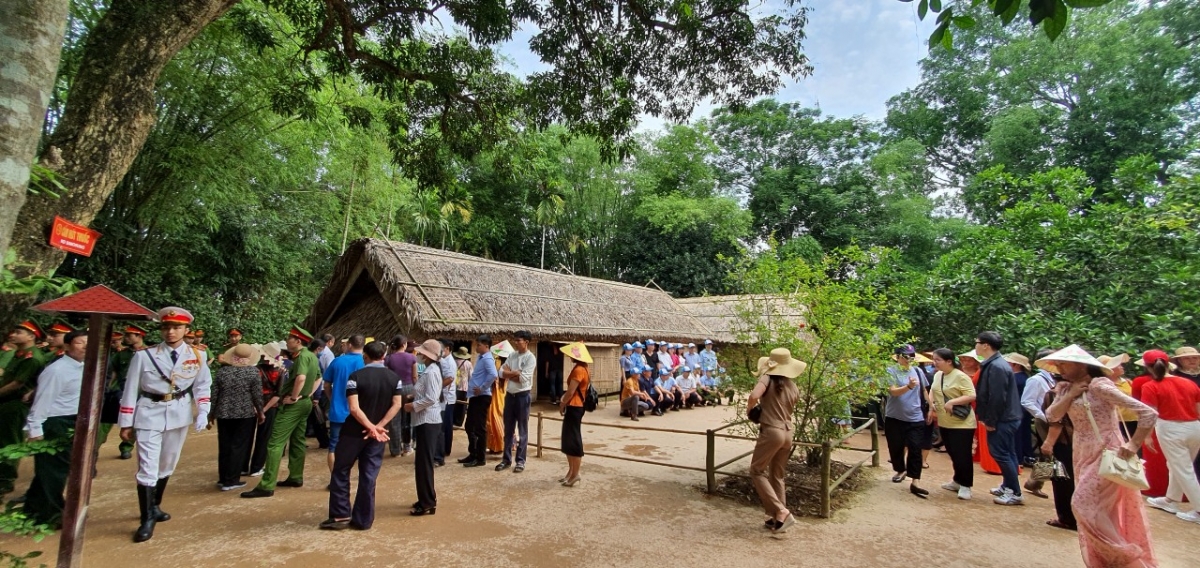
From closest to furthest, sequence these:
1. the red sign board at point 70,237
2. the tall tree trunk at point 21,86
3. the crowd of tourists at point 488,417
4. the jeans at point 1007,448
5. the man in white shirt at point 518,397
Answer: the tall tree trunk at point 21,86 → the red sign board at point 70,237 → the crowd of tourists at point 488,417 → the jeans at point 1007,448 → the man in white shirt at point 518,397

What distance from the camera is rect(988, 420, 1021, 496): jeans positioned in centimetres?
564

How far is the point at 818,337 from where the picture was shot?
6.05 m

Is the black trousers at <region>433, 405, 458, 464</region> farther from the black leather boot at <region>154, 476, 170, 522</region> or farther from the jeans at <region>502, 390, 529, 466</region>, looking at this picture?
the black leather boot at <region>154, 476, 170, 522</region>

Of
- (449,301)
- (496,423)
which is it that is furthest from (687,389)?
(496,423)

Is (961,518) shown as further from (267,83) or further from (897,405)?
(267,83)

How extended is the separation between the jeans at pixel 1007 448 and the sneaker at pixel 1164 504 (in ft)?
5.02

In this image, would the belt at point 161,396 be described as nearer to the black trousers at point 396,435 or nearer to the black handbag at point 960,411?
the black trousers at point 396,435

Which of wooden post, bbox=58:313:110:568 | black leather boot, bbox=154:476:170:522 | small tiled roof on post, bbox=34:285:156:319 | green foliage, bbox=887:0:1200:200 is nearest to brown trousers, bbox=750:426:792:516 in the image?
small tiled roof on post, bbox=34:285:156:319

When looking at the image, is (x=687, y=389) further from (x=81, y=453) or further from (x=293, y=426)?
(x=81, y=453)

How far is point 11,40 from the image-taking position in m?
1.56

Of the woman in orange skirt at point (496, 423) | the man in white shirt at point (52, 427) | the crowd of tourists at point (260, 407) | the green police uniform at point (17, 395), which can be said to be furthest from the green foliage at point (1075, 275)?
the green police uniform at point (17, 395)

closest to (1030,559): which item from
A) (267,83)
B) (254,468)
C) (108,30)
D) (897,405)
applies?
(897,405)

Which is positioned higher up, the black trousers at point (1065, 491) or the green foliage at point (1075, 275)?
the green foliage at point (1075, 275)

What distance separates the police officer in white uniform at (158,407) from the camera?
4.42 meters
